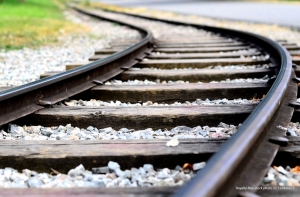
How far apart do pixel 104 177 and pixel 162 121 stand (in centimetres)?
81

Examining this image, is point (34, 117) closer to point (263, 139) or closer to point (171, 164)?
point (171, 164)

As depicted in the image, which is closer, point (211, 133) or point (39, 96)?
point (211, 133)

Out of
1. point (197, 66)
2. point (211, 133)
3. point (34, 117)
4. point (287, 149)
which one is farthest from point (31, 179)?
point (197, 66)

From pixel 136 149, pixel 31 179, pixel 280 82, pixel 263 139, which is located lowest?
pixel 31 179

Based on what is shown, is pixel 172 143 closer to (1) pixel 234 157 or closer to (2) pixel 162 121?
(2) pixel 162 121

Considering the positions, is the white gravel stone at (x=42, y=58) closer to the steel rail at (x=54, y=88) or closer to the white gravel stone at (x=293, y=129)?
the steel rail at (x=54, y=88)

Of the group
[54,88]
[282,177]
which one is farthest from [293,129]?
[54,88]

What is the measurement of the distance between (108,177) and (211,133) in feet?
2.54

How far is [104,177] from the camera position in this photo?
1.88 metres

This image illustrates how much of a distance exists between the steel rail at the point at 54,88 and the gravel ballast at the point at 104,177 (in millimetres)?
686

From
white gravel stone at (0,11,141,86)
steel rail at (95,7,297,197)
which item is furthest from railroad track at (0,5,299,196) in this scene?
white gravel stone at (0,11,141,86)

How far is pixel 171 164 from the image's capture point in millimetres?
2000

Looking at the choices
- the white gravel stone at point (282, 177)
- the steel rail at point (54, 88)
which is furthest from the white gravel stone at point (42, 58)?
the white gravel stone at point (282, 177)

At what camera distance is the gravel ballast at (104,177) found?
1817mm
